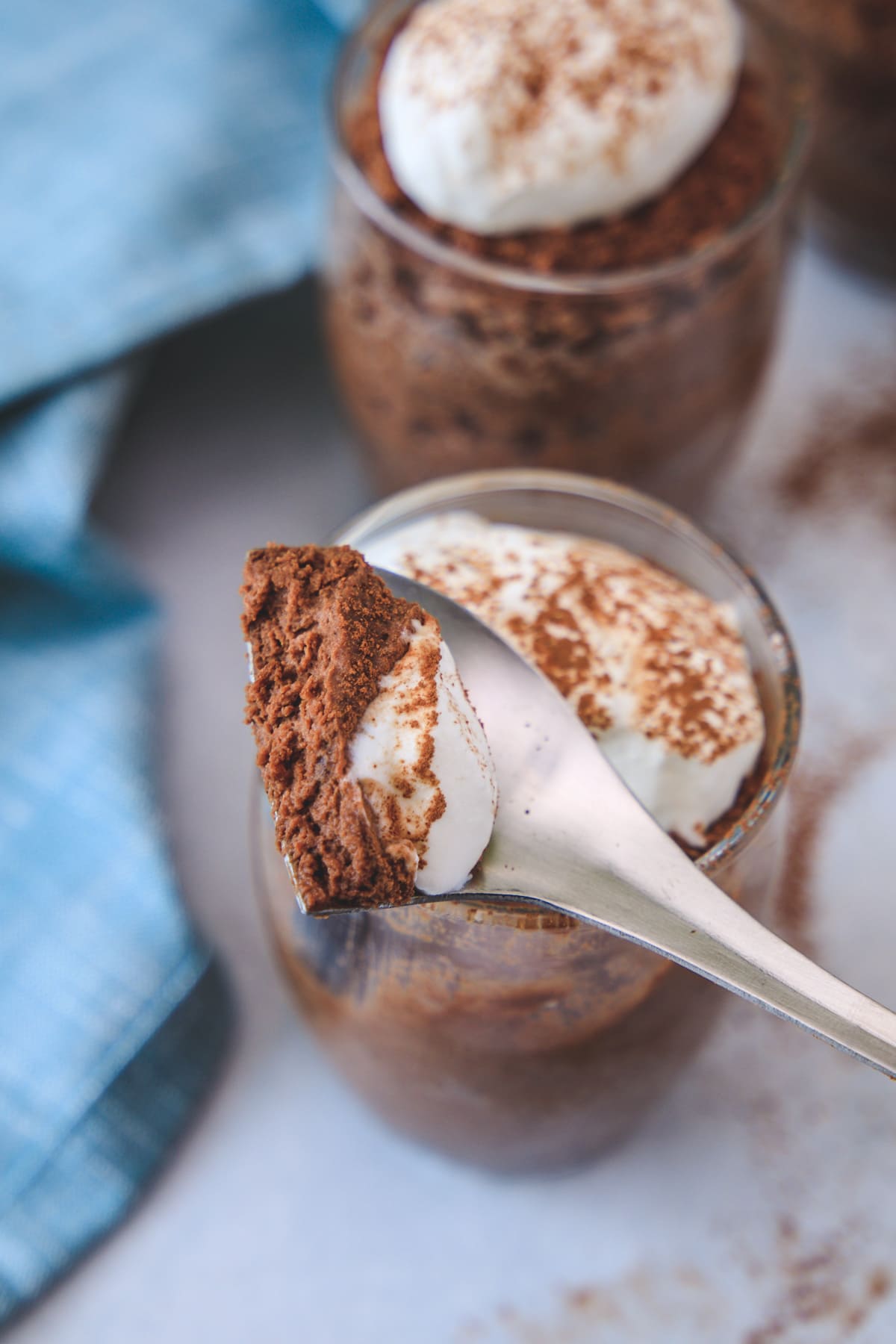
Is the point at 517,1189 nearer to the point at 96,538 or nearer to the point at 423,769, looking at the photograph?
the point at 423,769

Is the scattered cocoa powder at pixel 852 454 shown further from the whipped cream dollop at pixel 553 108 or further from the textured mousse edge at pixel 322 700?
Answer: the textured mousse edge at pixel 322 700

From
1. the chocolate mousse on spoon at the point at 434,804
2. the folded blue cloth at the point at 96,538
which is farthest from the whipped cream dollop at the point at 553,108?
the chocolate mousse on spoon at the point at 434,804

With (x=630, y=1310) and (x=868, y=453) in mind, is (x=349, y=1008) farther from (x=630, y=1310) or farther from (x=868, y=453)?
(x=868, y=453)

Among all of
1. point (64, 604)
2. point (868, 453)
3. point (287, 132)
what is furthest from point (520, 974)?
point (287, 132)

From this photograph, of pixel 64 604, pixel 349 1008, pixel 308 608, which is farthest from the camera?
pixel 64 604

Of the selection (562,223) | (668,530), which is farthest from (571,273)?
(668,530)

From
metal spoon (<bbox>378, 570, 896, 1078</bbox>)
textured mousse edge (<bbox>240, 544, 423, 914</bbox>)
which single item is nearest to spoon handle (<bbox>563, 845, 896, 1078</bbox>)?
metal spoon (<bbox>378, 570, 896, 1078</bbox>)
